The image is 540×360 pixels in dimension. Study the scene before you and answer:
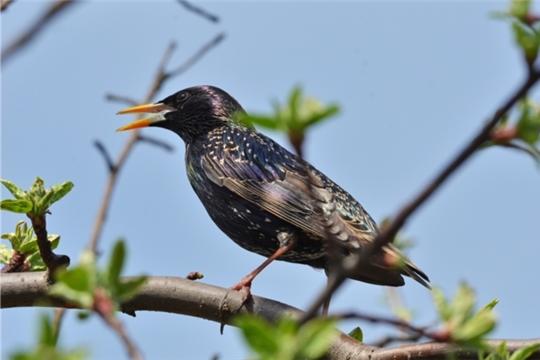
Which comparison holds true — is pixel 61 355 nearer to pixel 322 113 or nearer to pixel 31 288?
pixel 322 113

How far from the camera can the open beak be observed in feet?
17.6

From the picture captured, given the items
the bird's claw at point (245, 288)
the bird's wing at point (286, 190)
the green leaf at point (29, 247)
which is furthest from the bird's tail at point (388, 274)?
the green leaf at point (29, 247)

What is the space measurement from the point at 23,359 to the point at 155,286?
82.7 inches

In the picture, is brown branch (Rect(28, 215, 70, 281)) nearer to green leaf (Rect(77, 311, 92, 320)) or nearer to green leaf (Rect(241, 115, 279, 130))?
green leaf (Rect(77, 311, 92, 320))

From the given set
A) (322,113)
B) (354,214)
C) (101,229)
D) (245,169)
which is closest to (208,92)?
(245,169)

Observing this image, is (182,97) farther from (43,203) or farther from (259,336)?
(259,336)

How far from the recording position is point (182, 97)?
592 centimetres

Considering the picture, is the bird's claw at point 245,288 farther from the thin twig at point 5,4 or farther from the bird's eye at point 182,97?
the bird's eye at point 182,97

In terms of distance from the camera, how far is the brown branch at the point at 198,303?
2.96 meters

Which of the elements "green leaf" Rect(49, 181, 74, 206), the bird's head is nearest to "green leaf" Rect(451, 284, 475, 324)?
"green leaf" Rect(49, 181, 74, 206)

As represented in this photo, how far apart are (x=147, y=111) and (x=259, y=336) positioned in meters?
4.67

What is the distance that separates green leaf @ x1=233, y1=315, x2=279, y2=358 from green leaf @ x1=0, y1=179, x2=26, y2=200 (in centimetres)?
190

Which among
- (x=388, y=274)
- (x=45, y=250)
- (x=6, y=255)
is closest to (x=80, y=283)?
(x=45, y=250)

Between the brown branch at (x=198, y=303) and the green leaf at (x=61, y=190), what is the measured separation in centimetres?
38
